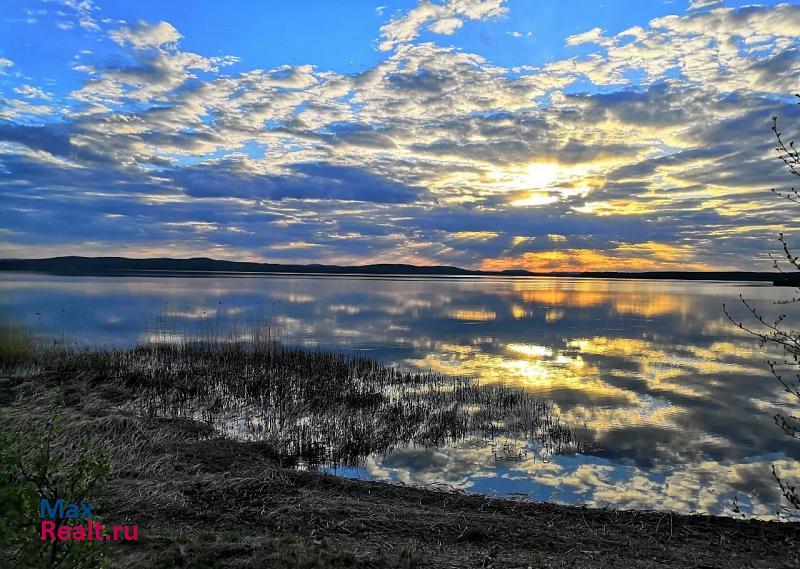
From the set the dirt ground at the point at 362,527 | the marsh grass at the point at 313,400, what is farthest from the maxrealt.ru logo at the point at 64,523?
the marsh grass at the point at 313,400

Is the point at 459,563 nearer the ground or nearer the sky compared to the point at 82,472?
nearer the ground

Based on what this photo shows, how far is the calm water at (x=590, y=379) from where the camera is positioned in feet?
35.3

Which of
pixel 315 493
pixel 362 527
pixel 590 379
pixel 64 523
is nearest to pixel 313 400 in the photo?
pixel 315 493

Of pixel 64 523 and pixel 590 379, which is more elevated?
pixel 64 523

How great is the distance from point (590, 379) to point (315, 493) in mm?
16032

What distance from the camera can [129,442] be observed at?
10.5m

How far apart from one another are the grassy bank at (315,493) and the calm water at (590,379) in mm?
1298

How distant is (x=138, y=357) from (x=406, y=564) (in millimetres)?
20840

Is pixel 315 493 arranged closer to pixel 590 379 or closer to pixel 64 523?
pixel 64 523

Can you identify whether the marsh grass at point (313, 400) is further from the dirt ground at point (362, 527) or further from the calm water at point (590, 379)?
the dirt ground at point (362, 527)

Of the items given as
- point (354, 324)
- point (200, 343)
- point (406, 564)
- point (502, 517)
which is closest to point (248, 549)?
point (406, 564)

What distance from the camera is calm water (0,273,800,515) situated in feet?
35.3

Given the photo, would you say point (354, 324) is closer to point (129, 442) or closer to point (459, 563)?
point (129, 442)

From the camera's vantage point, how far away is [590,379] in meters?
21.5
